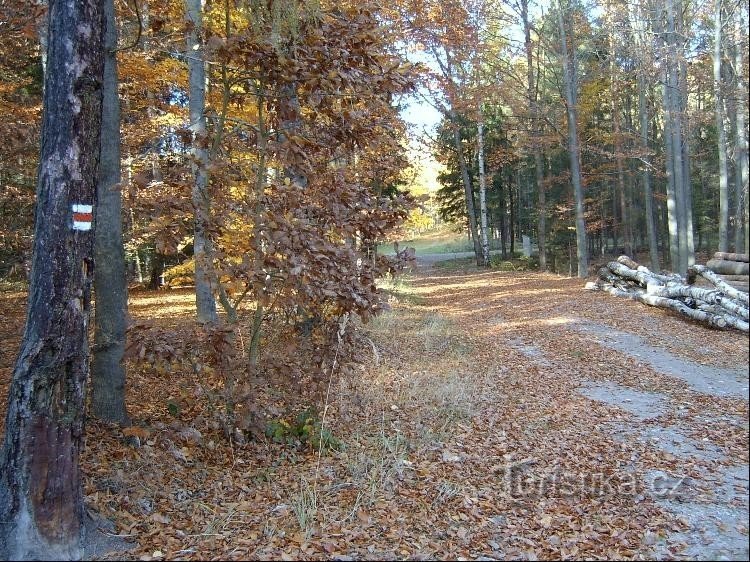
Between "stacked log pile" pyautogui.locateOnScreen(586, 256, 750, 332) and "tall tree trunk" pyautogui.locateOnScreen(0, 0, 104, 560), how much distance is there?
226 inches

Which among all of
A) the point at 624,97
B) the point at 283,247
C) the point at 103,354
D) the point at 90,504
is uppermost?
the point at 624,97

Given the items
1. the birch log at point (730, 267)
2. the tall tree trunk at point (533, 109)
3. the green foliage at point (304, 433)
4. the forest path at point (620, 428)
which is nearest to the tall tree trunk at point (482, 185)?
the tall tree trunk at point (533, 109)

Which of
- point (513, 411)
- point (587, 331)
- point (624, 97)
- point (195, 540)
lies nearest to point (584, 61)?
point (624, 97)

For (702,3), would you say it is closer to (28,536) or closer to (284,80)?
(284,80)

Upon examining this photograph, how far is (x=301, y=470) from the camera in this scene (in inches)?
181

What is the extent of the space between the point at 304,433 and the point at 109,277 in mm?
2393

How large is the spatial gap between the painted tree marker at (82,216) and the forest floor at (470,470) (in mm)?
1843

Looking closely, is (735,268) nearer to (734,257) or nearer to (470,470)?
(734,257)

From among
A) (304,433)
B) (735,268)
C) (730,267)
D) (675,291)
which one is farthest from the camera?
(675,291)

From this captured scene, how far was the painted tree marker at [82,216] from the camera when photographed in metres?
3.24

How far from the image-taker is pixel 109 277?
16.7 feet

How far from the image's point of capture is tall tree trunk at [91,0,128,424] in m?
5.03

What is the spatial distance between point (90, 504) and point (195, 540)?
80 cm

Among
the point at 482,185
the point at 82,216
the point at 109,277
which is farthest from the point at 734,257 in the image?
the point at 482,185
